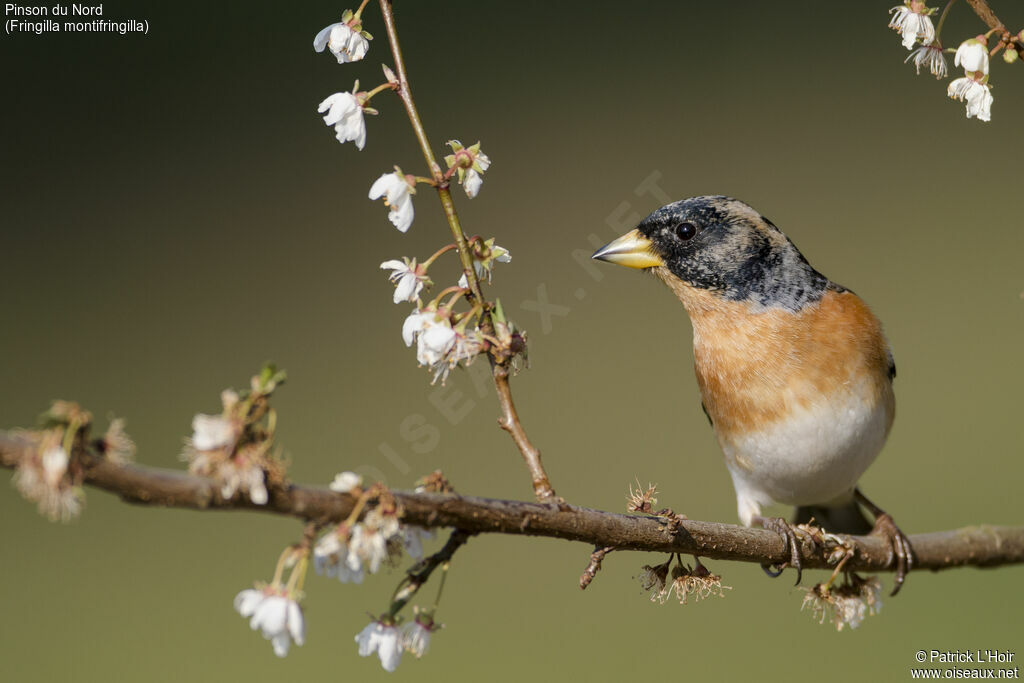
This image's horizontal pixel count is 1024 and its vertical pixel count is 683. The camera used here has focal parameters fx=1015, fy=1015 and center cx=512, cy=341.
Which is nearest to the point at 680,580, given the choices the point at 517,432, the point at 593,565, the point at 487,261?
the point at 593,565

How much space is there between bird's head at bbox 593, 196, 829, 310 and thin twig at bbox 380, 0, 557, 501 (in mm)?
924

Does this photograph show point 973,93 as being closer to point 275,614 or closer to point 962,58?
point 962,58

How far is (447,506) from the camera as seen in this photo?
115 cm

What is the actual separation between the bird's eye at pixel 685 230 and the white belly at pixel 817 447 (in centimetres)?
48

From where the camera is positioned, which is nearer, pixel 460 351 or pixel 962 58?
pixel 460 351

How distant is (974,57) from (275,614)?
1.24 metres

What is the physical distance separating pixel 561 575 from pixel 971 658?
2.24 m

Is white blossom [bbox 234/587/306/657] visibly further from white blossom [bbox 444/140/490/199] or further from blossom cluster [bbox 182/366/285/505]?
white blossom [bbox 444/140/490/199]

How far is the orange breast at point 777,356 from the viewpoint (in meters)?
2.37

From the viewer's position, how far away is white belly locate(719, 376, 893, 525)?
2.35 meters

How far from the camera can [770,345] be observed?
2381 millimetres

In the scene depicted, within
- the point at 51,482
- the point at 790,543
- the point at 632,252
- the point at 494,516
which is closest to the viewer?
the point at 51,482

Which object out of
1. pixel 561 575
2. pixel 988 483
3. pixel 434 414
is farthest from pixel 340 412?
pixel 988 483

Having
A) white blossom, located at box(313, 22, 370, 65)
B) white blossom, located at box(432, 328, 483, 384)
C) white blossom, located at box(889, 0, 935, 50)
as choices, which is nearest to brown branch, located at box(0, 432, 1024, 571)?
white blossom, located at box(432, 328, 483, 384)
